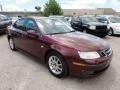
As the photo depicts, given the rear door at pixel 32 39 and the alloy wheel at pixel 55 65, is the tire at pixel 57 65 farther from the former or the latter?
the rear door at pixel 32 39

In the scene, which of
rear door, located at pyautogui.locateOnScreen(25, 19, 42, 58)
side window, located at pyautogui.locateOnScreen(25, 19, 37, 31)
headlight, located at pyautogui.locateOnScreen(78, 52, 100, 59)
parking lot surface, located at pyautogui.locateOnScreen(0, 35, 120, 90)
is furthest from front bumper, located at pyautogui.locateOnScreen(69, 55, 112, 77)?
side window, located at pyautogui.locateOnScreen(25, 19, 37, 31)

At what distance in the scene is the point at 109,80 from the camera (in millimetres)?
3521

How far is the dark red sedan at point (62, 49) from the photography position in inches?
122

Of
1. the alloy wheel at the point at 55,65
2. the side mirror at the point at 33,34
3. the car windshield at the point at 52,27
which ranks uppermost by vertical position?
the car windshield at the point at 52,27

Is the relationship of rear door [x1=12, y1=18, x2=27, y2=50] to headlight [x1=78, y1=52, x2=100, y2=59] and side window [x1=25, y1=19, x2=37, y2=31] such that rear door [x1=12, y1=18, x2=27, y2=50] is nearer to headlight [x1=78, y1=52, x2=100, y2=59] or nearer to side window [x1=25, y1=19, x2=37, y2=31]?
side window [x1=25, y1=19, x2=37, y2=31]

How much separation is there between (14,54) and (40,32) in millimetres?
2045

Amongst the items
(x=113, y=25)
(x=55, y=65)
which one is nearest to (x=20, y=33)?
(x=55, y=65)

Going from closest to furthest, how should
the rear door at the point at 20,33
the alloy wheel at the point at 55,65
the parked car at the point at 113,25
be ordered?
the alloy wheel at the point at 55,65 < the rear door at the point at 20,33 < the parked car at the point at 113,25

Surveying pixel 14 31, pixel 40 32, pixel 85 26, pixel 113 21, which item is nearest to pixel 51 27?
pixel 40 32

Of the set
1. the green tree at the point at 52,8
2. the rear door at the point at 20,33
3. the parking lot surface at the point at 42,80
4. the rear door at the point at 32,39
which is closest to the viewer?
the parking lot surface at the point at 42,80

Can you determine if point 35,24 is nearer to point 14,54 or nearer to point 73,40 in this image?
point 73,40

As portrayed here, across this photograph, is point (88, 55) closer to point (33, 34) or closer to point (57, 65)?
point (57, 65)

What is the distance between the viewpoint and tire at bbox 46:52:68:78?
3321 mm

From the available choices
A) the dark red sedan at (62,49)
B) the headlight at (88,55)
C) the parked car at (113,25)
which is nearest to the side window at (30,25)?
the dark red sedan at (62,49)
